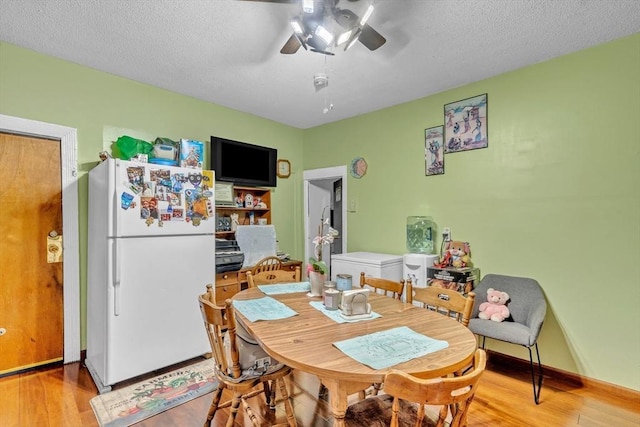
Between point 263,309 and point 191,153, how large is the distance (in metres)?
2.07

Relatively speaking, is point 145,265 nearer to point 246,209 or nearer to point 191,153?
point 191,153

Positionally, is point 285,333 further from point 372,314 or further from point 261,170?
point 261,170

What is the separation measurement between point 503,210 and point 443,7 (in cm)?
175

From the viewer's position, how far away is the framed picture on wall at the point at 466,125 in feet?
9.46

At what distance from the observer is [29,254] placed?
8.18 feet

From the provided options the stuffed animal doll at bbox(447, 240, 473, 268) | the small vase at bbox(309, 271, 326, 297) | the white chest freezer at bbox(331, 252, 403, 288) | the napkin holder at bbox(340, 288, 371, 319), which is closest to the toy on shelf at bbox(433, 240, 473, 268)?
the stuffed animal doll at bbox(447, 240, 473, 268)

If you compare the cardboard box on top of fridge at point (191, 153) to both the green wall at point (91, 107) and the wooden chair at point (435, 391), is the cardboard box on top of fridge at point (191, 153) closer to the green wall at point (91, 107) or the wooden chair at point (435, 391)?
the green wall at point (91, 107)

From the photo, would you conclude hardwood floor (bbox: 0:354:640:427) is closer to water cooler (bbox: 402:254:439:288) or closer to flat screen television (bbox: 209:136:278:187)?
water cooler (bbox: 402:254:439:288)

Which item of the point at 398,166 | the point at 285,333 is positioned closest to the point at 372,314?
the point at 285,333

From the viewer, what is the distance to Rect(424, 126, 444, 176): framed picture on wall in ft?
10.4

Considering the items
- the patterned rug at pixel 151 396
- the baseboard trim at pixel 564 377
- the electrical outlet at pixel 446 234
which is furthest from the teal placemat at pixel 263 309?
the baseboard trim at pixel 564 377

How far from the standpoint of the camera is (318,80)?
2.12 metres

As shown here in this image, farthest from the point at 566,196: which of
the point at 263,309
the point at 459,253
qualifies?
the point at 263,309

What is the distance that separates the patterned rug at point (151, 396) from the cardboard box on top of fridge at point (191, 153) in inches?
72.3
